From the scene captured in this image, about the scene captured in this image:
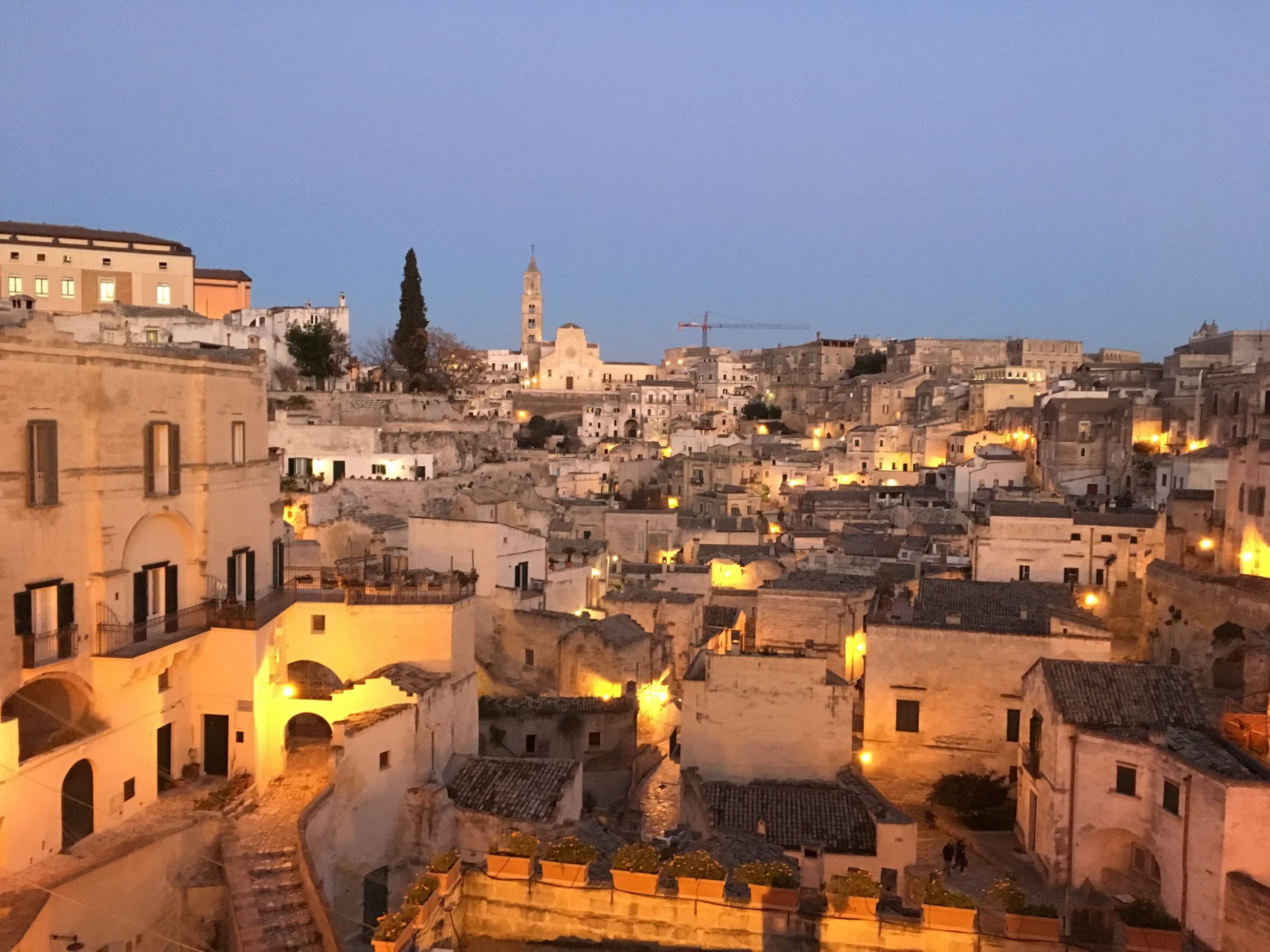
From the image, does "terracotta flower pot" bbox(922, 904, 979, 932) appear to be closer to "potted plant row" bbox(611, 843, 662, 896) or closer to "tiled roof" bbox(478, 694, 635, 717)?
"potted plant row" bbox(611, 843, 662, 896)

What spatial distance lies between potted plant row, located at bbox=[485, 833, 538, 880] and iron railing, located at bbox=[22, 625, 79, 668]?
359 inches

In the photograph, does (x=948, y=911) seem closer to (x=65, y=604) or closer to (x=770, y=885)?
(x=770, y=885)

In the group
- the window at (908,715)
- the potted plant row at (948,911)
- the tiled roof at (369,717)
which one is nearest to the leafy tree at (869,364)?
the window at (908,715)

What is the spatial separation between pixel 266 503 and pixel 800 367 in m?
81.1

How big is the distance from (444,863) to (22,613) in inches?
371

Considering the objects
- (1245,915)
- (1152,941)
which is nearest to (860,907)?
(1152,941)

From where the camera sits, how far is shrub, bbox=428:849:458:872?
831cm

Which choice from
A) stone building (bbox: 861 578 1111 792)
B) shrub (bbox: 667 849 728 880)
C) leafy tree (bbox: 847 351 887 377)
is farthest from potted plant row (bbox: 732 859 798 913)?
leafy tree (bbox: 847 351 887 377)

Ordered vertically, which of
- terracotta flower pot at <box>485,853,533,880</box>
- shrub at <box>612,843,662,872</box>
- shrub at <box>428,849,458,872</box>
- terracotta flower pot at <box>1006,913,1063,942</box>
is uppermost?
shrub at <box>428,849,458,872</box>

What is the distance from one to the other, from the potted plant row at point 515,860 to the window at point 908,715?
629 inches

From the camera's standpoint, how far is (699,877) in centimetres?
844

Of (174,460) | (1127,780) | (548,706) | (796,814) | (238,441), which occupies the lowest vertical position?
(796,814)

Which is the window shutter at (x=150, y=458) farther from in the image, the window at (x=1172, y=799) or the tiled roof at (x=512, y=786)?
the window at (x=1172, y=799)

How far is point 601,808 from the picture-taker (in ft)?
71.7
